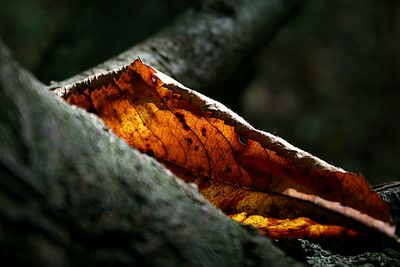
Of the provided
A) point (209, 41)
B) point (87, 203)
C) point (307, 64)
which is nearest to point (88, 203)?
point (87, 203)

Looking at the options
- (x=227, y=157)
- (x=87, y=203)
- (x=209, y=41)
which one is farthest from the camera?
(x=209, y=41)

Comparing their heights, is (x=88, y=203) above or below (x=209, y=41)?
below

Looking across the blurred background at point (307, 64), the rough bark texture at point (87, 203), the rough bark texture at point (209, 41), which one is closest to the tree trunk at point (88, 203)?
the rough bark texture at point (87, 203)

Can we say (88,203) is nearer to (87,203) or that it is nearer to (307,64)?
(87,203)

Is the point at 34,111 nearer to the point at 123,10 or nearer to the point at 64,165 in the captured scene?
the point at 64,165

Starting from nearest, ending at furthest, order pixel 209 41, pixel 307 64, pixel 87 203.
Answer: pixel 87 203 → pixel 209 41 → pixel 307 64

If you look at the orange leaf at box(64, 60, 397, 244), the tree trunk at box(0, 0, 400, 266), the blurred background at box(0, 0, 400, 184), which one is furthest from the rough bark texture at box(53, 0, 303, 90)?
the tree trunk at box(0, 0, 400, 266)
